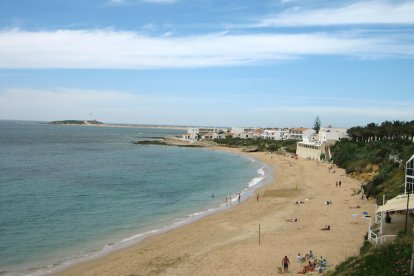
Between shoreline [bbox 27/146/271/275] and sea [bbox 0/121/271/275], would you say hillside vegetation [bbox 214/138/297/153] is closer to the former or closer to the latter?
sea [bbox 0/121/271/275]

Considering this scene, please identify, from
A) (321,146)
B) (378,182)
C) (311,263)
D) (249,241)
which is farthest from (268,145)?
(311,263)

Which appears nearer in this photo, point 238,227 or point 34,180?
point 238,227

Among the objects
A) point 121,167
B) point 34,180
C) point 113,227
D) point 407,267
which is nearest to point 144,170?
point 121,167

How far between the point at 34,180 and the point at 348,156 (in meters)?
38.5

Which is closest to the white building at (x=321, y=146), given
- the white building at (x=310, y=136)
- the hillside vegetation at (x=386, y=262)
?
the white building at (x=310, y=136)

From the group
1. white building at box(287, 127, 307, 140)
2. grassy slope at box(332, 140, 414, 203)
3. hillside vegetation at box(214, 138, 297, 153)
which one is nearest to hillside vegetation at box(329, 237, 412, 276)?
grassy slope at box(332, 140, 414, 203)

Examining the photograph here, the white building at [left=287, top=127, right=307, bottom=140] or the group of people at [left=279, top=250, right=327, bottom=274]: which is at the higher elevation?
the white building at [left=287, top=127, right=307, bottom=140]

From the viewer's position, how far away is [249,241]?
23.4 meters

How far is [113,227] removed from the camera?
26.8 metres

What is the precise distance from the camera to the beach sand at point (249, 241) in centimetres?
1927

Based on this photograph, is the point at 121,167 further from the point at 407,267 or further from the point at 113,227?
the point at 407,267

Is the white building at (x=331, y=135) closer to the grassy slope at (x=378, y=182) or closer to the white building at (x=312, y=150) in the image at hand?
the white building at (x=312, y=150)

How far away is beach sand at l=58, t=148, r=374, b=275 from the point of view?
1927cm

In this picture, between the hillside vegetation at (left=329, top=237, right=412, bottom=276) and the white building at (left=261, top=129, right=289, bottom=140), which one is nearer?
the hillside vegetation at (left=329, top=237, right=412, bottom=276)
